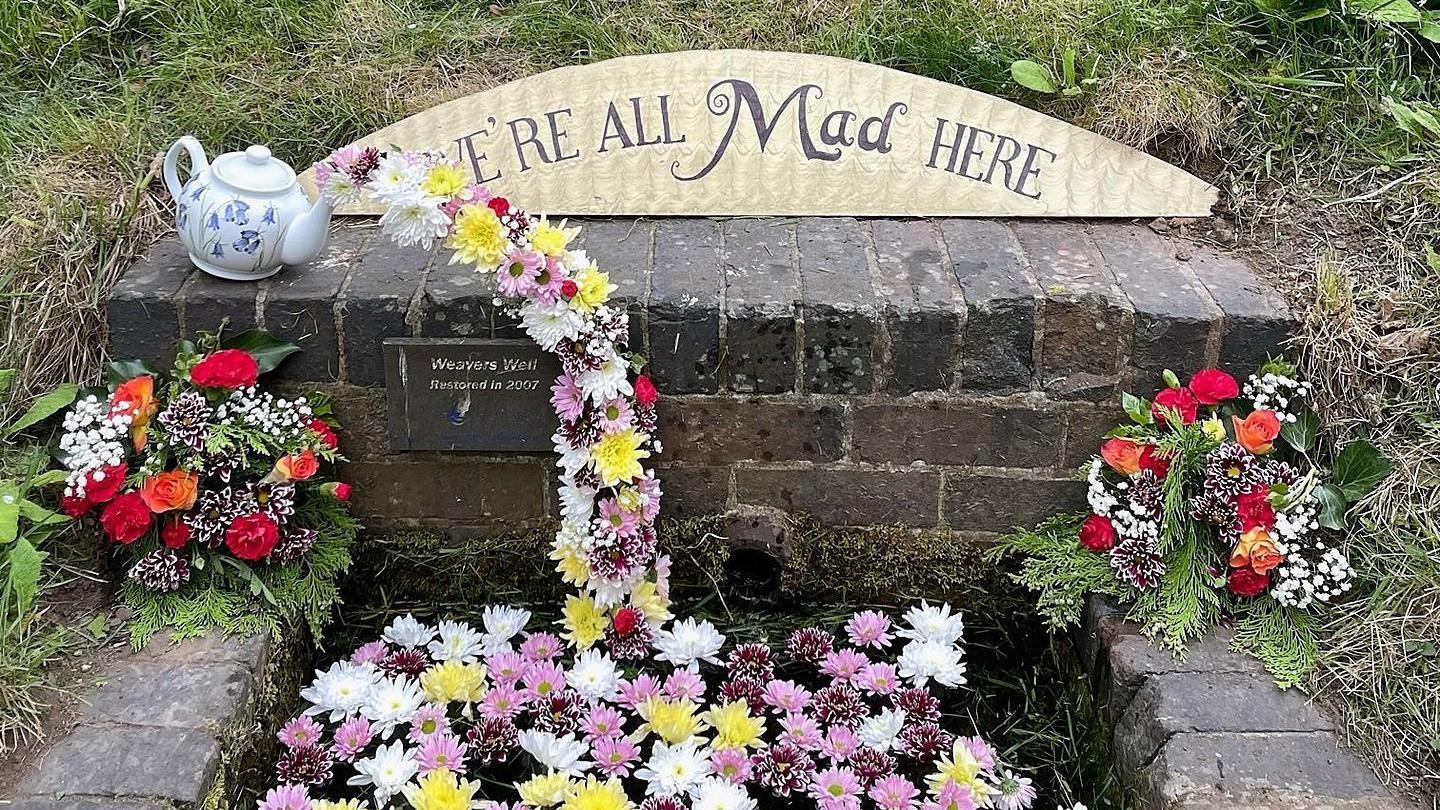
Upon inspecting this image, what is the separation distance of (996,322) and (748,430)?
51cm

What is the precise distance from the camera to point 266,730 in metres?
1.97

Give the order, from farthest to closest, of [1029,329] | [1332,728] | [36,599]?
[1029,329]
[36,599]
[1332,728]

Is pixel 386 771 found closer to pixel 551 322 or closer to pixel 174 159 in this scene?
pixel 551 322

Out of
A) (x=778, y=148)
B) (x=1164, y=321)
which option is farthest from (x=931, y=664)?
(x=778, y=148)

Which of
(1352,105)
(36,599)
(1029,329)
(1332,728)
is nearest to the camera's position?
(1332,728)

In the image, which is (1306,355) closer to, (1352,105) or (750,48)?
(1352,105)

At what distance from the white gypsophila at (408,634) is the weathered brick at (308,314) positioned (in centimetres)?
51

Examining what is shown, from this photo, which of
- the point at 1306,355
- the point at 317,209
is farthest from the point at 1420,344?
the point at 317,209

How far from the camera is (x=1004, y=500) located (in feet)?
7.35

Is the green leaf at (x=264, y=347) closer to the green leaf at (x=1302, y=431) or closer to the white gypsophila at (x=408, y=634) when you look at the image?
the white gypsophila at (x=408, y=634)

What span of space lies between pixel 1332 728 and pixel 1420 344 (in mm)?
785

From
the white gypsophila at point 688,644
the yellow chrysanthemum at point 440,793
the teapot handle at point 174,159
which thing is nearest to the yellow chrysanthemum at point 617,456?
the white gypsophila at point 688,644

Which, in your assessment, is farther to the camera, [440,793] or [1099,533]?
[1099,533]

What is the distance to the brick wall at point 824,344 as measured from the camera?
2.06 metres
